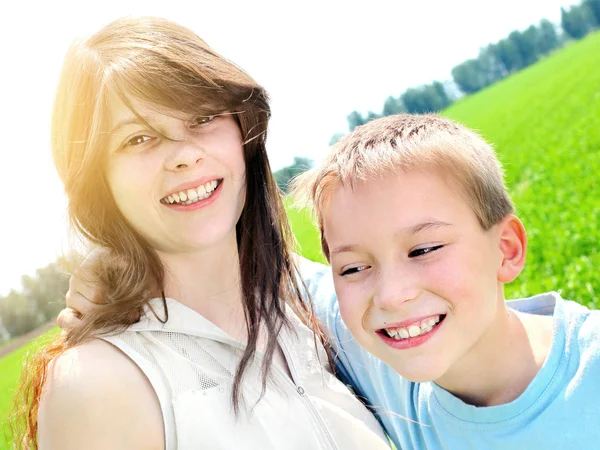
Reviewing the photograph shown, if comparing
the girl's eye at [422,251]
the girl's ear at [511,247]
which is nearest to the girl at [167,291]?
the girl's eye at [422,251]

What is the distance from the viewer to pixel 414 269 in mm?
1939

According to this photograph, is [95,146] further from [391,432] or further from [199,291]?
[391,432]

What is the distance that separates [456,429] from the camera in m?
2.10

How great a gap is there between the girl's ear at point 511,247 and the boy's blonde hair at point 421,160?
3cm

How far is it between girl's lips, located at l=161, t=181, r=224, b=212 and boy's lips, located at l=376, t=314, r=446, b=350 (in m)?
0.69

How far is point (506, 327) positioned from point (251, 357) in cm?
81

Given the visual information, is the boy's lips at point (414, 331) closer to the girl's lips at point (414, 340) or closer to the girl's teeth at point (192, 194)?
the girl's lips at point (414, 340)

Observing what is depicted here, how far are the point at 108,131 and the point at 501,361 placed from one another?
1.41 m

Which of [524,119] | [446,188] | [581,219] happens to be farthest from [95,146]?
[524,119]

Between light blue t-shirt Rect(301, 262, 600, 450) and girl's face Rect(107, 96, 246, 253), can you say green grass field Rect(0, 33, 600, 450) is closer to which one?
girl's face Rect(107, 96, 246, 253)

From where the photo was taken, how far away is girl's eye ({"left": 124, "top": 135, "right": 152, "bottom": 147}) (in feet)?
6.88

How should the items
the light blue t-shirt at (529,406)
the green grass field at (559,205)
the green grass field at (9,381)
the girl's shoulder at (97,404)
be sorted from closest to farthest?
1. the girl's shoulder at (97,404)
2. the light blue t-shirt at (529,406)
3. the green grass field at (9,381)
4. the green grass field at (559,205)

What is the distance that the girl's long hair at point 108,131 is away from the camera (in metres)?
2.07

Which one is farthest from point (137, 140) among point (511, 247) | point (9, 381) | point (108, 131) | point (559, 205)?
point (9, 381)
